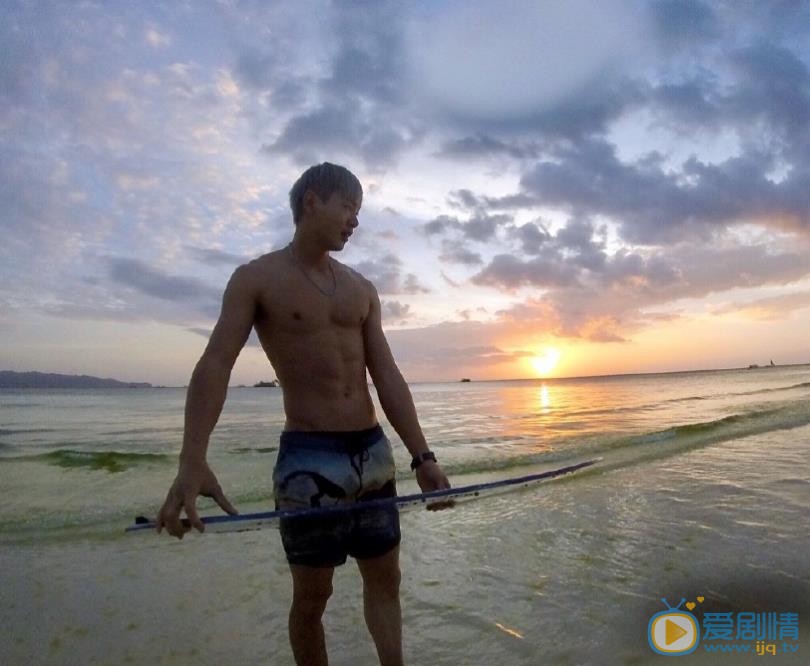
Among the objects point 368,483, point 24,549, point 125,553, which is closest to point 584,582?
point 368,483

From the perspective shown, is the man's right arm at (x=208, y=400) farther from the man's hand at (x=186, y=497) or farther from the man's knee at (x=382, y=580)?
the man's knee at (x=382, y=580)

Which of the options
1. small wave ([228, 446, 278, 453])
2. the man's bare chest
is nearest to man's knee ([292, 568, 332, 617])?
the man's bare chest

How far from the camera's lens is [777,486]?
6398 millimetres

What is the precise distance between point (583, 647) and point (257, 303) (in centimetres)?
268

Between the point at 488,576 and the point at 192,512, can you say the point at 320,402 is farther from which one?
the point at 488,576

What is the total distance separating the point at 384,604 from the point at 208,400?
4.25 ft

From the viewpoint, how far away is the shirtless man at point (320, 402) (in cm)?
240

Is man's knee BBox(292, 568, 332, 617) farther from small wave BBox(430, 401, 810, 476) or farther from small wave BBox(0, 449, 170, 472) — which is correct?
small wave BBox(0, 449, 170, 472)

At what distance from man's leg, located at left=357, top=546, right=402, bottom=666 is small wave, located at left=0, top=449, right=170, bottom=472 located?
10291 millimetres

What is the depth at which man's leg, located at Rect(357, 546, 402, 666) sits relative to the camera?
8.36 ft

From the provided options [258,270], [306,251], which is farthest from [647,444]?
[258,270]

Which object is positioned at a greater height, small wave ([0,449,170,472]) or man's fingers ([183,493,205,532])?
man's fingers ([183,493,205,532])

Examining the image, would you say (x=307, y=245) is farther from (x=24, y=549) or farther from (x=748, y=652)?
(x=24, y=549)

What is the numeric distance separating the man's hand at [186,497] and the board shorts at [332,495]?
1.06 feet
